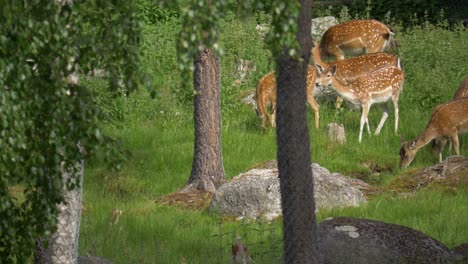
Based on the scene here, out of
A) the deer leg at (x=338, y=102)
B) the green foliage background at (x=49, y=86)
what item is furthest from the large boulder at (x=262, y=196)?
the green foliage background at (x=49, y=86)

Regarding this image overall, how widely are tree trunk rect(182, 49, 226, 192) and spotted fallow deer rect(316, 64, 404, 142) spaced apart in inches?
140

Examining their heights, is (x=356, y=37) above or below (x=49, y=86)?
below

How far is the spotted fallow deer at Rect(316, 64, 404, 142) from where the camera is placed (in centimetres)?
1811

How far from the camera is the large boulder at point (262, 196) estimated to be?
1319 centimetres

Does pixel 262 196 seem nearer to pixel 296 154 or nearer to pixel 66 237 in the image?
pixel 66 237

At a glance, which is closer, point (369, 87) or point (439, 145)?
point (439, 145)

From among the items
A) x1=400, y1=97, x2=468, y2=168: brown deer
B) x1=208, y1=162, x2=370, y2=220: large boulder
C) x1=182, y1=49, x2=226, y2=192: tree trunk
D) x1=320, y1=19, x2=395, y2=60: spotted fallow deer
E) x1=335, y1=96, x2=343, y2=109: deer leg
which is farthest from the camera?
x1=320, y1=19, x2=395, y2=60: spotted fallow deer

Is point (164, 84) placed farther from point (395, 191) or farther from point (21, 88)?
point (21, 88)

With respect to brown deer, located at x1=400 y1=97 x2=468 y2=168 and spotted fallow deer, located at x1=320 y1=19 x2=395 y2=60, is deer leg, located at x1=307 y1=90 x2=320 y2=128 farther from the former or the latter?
spotted fallow deer, located at x1=320 y1=19 x2=395 y2=60

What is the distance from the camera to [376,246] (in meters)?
10.3

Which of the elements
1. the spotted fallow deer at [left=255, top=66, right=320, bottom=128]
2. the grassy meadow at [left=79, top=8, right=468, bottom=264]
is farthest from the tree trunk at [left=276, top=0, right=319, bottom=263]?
the spotted fallow deer at [left=255, top=66, right=320, bottom=128]

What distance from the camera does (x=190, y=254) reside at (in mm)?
11695

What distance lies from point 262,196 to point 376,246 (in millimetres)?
2982

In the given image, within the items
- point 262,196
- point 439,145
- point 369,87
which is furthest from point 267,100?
point 262,196
